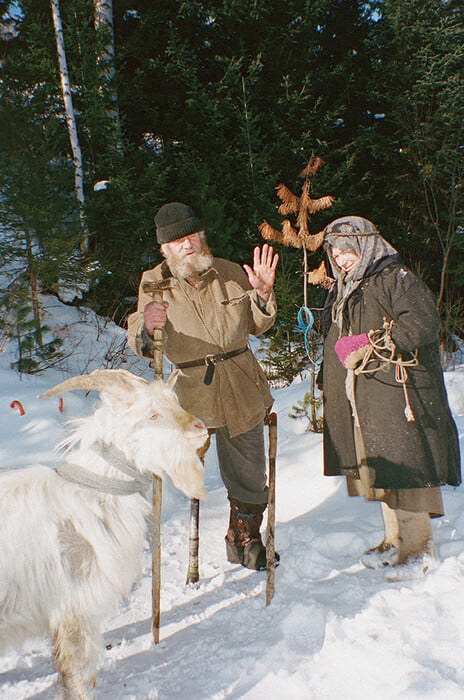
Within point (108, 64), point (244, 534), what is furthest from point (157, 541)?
point (108, 64)

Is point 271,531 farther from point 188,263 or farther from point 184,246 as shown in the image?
point 184,246

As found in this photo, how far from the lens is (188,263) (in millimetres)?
3410

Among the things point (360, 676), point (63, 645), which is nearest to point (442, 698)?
point (360, 676)

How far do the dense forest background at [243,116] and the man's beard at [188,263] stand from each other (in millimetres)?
6030

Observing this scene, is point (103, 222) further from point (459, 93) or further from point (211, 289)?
point (459, 93)

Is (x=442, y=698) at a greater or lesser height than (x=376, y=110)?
lesser

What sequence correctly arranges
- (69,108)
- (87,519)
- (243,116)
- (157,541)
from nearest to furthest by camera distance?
(87,519)
(157,541)
(69,108)
(243,116)

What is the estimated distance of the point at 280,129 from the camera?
1257 centimetres

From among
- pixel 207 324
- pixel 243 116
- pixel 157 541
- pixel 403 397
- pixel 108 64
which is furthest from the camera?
pixel 243 116

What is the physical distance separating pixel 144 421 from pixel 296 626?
153 cm

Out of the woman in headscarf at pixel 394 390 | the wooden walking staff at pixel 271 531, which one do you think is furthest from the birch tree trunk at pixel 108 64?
the wooden walking staff at pixel 271 531

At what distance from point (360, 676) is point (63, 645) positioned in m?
1.38

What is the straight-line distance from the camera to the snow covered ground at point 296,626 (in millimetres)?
2297

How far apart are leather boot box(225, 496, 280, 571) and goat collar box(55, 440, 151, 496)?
1602mm
